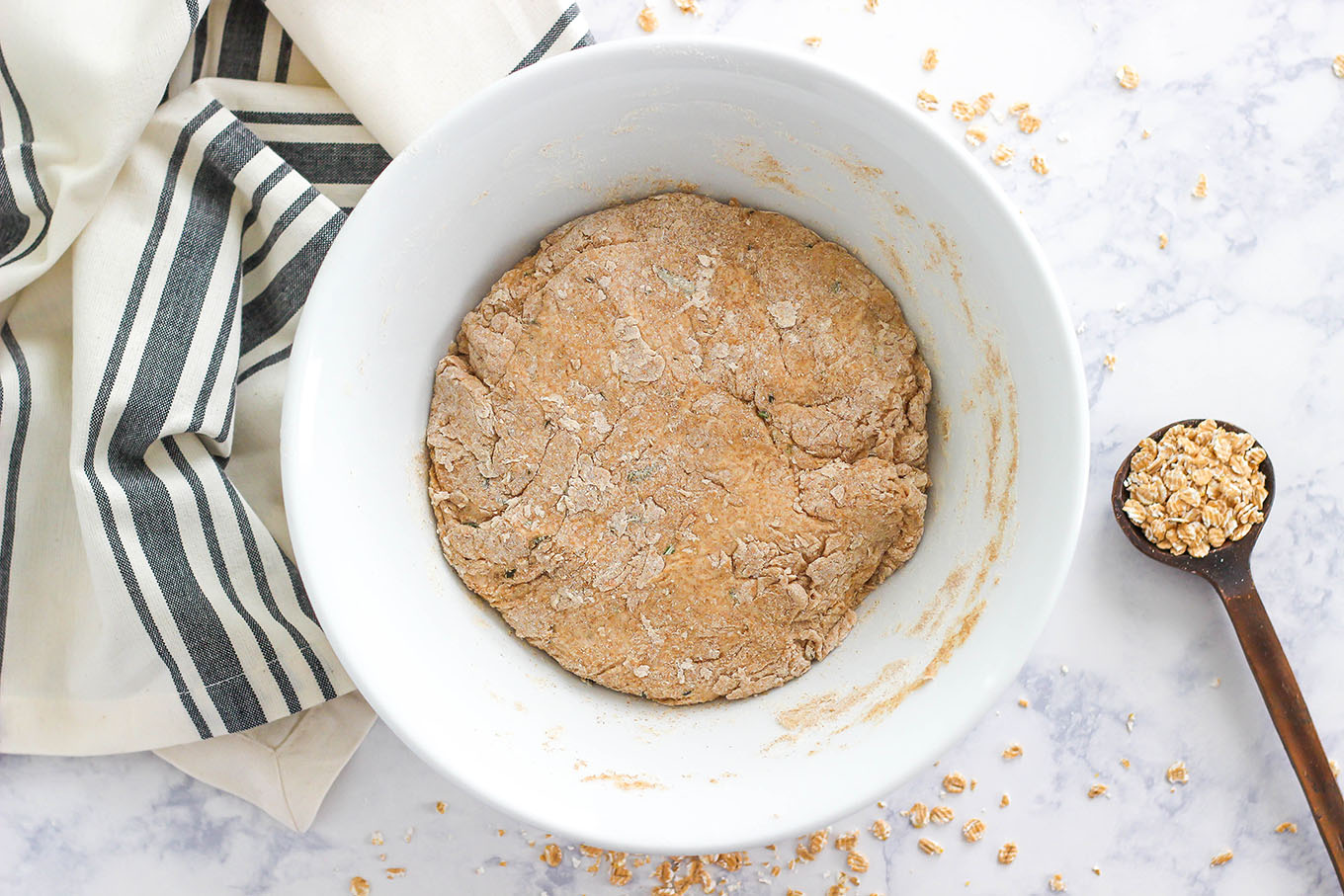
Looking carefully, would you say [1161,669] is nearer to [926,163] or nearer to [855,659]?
[855,659]

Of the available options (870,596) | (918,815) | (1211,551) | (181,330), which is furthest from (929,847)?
(181,330)

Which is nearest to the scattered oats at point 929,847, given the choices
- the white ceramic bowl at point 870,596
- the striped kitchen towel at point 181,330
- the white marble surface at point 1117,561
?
the white marble surface at point 1117,561

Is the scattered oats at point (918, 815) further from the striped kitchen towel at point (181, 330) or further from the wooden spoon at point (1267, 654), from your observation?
the striped kitchen towel at point (181, 330)

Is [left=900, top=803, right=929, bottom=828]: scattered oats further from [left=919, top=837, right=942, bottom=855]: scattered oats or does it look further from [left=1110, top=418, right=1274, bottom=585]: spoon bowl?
[left=1110, top=418, right=1274, bottom=585]: spoon bowl

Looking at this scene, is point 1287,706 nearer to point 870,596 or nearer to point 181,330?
point 870,596

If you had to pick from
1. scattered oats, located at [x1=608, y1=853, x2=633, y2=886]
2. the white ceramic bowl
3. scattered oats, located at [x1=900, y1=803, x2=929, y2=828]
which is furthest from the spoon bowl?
scattered oats, located at [x1=608, y1=853, x2=633, y2=886]

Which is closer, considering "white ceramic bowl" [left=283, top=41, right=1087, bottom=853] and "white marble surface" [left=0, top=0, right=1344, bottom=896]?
"white ceramic bowl" [left=283, top=41, right=1087, bottom=853]
